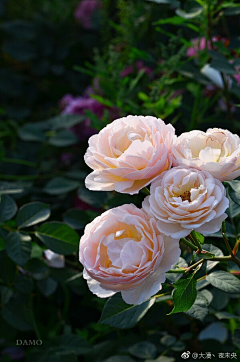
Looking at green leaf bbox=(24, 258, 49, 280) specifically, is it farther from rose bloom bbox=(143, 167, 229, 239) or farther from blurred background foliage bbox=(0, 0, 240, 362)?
rose bloom bbox=(143, 167, 229, 239)

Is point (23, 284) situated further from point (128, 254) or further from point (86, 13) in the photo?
point (86, 13)

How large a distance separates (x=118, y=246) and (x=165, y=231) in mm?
51

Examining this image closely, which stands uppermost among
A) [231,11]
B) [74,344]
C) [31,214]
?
[231,11]

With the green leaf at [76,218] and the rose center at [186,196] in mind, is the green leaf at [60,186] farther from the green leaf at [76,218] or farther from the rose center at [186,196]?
the rose center at [186,196]

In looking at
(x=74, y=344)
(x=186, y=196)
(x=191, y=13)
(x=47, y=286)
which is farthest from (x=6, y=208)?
(x=191, y=13)

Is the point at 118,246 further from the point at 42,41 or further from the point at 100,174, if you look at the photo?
the point at 42,41

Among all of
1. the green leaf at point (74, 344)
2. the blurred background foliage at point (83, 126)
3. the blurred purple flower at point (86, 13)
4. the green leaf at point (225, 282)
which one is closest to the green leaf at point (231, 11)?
the blurred background foliage at point (83, 126)

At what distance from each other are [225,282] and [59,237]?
0.91 feet

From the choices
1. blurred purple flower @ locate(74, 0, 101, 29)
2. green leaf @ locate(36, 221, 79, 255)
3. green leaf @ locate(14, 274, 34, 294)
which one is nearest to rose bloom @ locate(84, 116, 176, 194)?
green leaf @ locate(36, 221, 79, 255)

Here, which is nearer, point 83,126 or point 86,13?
point 83,126

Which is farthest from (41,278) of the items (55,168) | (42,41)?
(42,41)

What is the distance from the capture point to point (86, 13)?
146cm

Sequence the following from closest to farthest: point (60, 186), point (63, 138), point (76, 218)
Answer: point (76, 218) < point (60, 186) < point (63, 138)

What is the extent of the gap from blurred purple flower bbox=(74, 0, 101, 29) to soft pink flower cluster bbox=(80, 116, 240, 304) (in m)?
1.12
